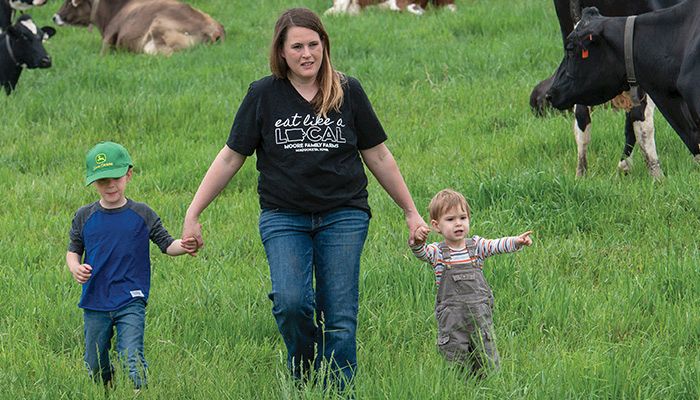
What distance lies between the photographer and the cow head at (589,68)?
23.1ft

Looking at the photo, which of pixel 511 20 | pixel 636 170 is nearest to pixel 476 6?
pixel 511 20

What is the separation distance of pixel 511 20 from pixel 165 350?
31.0 feet

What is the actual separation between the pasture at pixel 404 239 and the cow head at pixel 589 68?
0.56 m

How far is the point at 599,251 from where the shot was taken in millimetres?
→ 6461

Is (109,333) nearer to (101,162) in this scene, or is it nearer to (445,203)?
(101,162)

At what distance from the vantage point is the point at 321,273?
4.70 metres

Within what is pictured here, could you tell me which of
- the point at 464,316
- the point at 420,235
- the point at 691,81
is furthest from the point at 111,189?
the point at 691,81

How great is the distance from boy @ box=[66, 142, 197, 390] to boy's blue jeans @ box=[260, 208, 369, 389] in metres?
0.42

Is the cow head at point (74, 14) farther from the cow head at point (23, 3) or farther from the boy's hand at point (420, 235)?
the boy's hand at point (420, 235)

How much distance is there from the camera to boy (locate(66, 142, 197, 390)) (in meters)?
4.66

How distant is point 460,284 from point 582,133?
156 inches

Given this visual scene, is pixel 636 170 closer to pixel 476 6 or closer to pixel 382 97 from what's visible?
pixel 382 97

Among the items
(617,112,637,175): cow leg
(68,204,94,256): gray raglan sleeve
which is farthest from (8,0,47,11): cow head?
(68,204,94,256): gray raglan sleeve

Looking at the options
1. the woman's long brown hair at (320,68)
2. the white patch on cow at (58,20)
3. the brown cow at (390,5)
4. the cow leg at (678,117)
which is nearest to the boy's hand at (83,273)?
the woman's long brown hair at (320,68)
